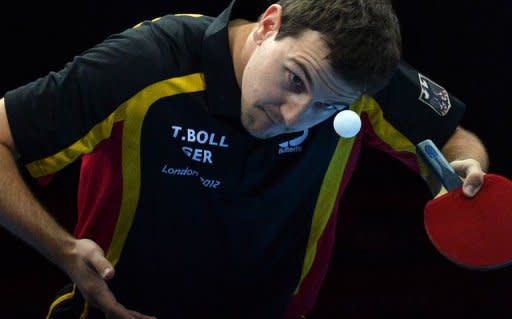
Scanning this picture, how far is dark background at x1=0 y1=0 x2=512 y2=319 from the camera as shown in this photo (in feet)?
9.18

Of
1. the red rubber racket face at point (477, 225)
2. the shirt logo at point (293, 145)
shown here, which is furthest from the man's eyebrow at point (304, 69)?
the red rubber racket face at point (477, 225)

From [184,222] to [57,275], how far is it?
130 cm

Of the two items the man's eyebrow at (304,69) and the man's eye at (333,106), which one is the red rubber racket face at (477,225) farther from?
the man's eyebrow at (304,69)

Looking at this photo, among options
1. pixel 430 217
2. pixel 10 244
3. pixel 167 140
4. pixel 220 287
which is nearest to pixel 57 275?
pixel 10 244

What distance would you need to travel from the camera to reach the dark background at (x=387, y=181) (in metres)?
2.80

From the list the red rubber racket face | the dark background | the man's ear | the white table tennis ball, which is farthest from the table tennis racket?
the dark background

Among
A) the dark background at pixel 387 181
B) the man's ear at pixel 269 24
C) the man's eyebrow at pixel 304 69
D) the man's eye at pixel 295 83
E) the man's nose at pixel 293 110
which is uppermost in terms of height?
the man's ear at pixel 269 24

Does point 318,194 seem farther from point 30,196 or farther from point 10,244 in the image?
point 10,244

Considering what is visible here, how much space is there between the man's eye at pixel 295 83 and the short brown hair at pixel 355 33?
0.09 m

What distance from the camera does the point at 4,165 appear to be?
179cm

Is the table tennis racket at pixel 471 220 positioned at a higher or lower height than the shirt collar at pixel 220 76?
lower

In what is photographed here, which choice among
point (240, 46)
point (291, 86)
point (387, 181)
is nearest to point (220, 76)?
point (240, 46)

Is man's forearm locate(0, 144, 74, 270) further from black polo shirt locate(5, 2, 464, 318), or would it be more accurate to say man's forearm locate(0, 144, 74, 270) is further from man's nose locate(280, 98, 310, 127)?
man's nose locate(280, 98, 310, 127)

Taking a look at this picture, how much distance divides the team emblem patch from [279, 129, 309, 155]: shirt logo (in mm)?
341
